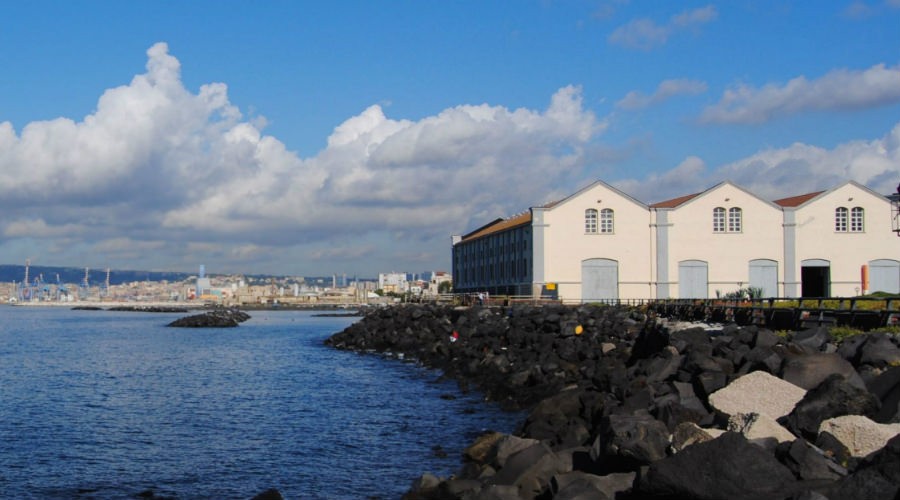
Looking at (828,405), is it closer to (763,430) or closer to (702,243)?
(763,430)

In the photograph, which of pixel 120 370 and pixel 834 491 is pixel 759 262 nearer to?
pixel 120 370

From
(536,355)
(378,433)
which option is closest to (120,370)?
(536,355)

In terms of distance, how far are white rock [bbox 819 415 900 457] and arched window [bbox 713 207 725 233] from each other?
169ft

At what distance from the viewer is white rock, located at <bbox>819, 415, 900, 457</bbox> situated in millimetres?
10023

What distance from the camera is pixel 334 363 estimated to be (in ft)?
134

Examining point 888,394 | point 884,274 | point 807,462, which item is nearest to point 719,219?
point 884,274

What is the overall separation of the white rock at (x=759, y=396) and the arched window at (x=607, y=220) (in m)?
47.2

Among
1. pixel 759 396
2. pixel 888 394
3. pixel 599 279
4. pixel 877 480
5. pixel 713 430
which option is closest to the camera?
pixel 877 480

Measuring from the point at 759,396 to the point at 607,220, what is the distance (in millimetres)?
47957

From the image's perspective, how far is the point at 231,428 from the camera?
21.8 metres

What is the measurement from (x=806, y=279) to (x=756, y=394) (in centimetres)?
5283

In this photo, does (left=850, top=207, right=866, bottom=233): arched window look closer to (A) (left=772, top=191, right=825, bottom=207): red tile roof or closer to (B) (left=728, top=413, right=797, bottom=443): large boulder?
(A) (left=772, top=191, right=825, bottom=207): red tile roof

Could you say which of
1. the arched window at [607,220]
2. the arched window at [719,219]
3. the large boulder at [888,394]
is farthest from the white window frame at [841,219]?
the large boulder at [888,394]

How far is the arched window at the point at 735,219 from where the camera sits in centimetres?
6006
